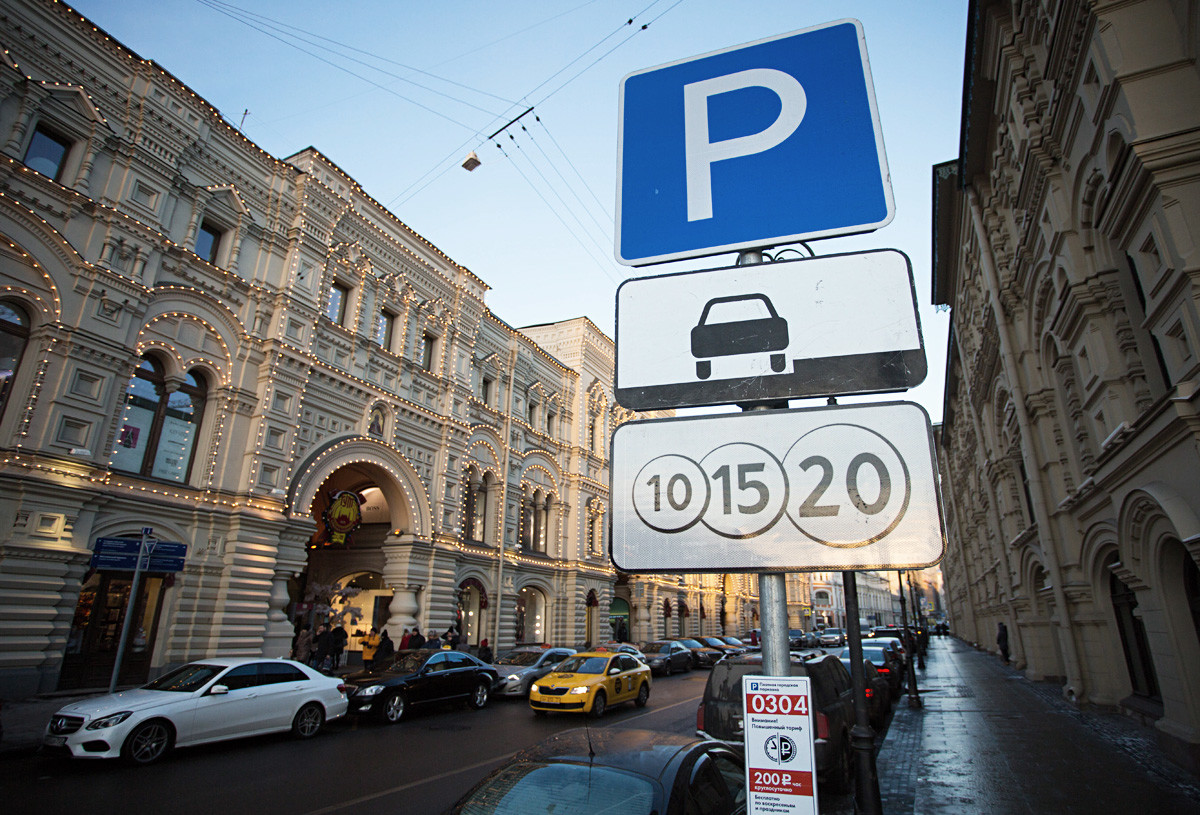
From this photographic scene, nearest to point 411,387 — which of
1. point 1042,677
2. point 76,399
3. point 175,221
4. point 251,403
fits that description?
point 251,403

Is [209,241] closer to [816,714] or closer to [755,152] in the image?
[816,714]

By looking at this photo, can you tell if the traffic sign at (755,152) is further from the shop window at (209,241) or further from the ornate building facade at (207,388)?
the shop window at (209,241)

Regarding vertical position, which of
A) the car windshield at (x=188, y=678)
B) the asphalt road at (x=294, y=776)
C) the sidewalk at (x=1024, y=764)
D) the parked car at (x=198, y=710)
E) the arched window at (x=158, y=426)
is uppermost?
the arched window at (x=158, y=426)

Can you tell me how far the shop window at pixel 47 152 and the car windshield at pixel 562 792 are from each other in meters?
18.1

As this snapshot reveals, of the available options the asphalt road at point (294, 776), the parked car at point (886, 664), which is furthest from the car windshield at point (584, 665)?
the parked car at point (886, 664)

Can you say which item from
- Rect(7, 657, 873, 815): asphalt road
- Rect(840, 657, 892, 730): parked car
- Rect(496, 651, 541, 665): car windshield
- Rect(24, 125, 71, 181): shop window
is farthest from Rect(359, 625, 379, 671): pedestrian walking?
Rect(840, 657, 892, 730): parked car

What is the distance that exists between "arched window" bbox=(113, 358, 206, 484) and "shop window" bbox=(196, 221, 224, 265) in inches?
146

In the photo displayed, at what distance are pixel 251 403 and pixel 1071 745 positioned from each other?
2106 cm

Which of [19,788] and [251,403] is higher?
[251,403]

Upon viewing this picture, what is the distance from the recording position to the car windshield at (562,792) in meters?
4.23

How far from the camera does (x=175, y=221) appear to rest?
1797 centimetres

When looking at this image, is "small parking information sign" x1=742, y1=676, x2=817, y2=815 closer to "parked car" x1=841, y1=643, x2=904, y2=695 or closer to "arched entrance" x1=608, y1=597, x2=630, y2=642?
"parked car" x1=841, y1=643, x2=904, y2=695

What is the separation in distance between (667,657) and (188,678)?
2237 cm

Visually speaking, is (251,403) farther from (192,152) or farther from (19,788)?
(19,788)
